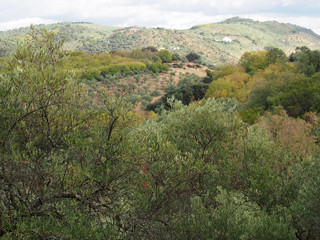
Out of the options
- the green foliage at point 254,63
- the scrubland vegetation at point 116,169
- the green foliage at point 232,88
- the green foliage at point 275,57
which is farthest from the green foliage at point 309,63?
the scrubland vegetation at point 116,169

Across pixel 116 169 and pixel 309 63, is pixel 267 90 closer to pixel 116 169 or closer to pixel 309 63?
pixel 309 63

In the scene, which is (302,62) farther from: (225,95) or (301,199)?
(301,199)

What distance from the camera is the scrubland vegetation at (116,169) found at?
6410mm

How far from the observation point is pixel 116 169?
24.0ft

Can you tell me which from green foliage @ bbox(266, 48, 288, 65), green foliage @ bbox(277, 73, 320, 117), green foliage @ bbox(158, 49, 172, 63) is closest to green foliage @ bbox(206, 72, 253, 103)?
green foliage @ bbox(266, 48, 288, 65)

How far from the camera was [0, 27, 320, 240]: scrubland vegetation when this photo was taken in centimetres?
641

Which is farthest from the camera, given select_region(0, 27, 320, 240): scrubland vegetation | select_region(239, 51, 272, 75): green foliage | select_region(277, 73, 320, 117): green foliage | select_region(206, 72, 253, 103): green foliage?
select_region(239, 51, 272, 75): green foliage

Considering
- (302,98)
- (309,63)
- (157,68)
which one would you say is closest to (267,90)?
(302,98)

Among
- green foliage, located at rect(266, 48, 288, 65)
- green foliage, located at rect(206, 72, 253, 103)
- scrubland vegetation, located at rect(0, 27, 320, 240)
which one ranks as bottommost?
green foliage, located at rect(206, 72, 253, 103)

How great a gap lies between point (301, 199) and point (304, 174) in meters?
1.88

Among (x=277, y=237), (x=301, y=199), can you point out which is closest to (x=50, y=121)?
(x=277, y=237)

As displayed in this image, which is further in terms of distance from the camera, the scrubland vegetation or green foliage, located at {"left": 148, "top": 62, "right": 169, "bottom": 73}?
green foliage, located at {"left": 148, "top": 62, "right": 169, "bottom": 73}

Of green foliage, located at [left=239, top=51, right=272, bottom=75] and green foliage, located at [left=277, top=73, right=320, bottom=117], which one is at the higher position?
green foliage, located at [left=239, top=51, right=272, bottom=75]

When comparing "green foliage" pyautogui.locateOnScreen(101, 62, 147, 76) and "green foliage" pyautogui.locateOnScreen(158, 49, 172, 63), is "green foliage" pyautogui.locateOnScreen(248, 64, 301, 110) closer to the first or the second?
"green foliage" pyautogui.locateOnScreen(101, 62, 147, 76)
